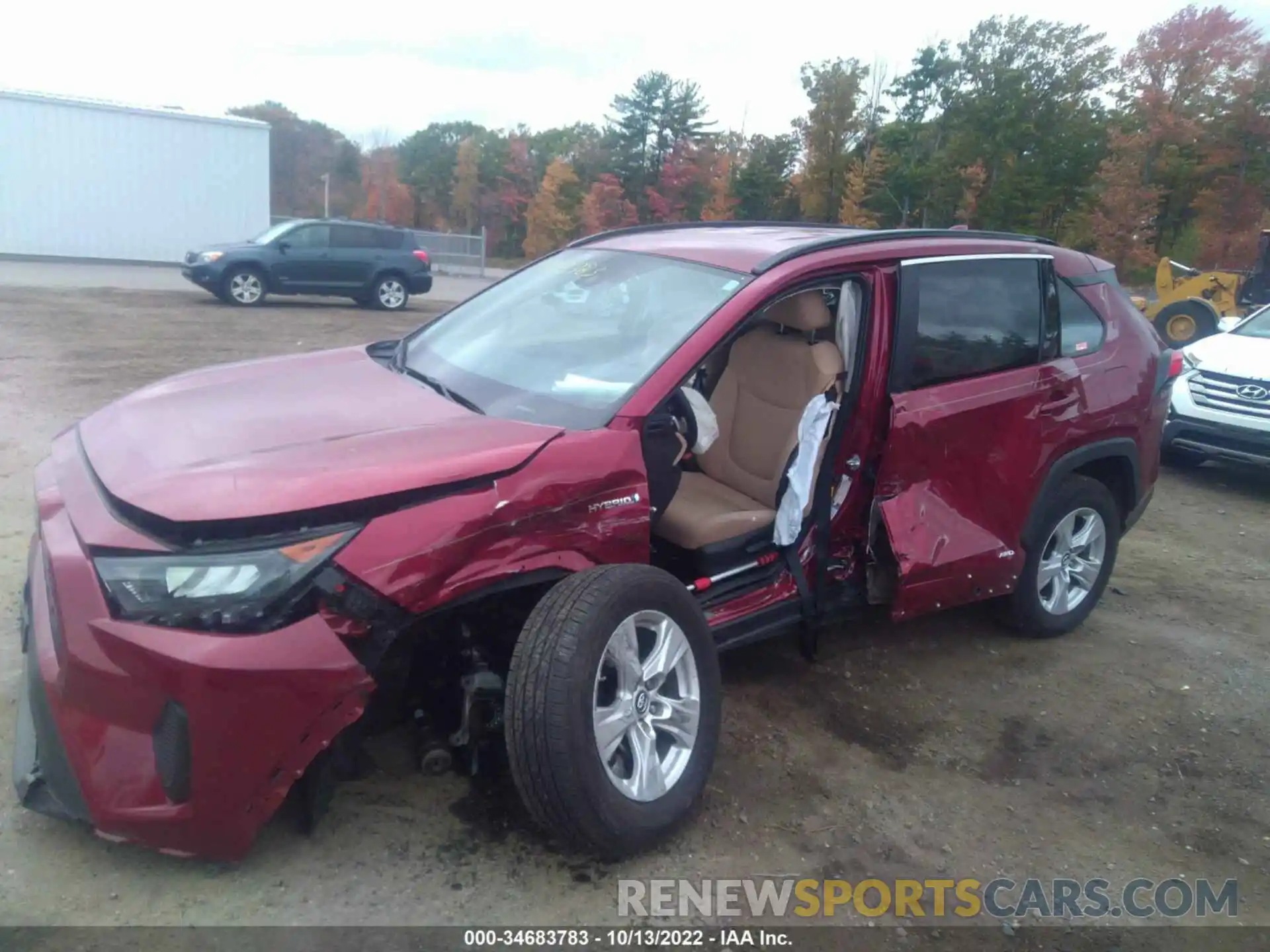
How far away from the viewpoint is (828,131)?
1476 inches

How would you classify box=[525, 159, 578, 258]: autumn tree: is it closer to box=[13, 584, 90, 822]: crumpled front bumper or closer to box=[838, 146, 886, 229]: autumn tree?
box=[838, 146, 886, 229]: autumn tree

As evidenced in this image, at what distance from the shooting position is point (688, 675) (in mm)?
3146

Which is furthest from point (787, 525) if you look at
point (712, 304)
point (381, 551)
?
point (381, 551)

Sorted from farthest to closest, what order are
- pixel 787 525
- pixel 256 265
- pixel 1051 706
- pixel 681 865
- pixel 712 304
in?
pixel 256 265 → pixel 1051 706 → pixel 787 525 → pixel 712 304 → pixel 681 865

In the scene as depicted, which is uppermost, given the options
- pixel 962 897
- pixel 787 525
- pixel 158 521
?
pixel 158 521

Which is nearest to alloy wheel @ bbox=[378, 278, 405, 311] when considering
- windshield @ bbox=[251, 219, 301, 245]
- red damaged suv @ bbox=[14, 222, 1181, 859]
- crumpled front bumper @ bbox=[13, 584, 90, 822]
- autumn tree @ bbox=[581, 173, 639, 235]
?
windshield @ bbox=[251, 219, 301, 245]

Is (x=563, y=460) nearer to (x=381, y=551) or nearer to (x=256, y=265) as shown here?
(x=381, y=551)

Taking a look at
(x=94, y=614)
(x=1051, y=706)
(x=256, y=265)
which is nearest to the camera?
(x=94, y=614)

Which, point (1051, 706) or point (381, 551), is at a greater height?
point (381, 551)

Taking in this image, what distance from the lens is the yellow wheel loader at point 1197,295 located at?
14.4m

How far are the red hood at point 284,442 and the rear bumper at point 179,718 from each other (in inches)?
12.7

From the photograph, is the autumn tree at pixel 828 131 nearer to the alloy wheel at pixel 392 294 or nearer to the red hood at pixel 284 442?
the alloy wheel at pixel 392 294

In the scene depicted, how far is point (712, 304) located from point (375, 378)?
1308 mm

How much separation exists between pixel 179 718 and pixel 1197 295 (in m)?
17.7
